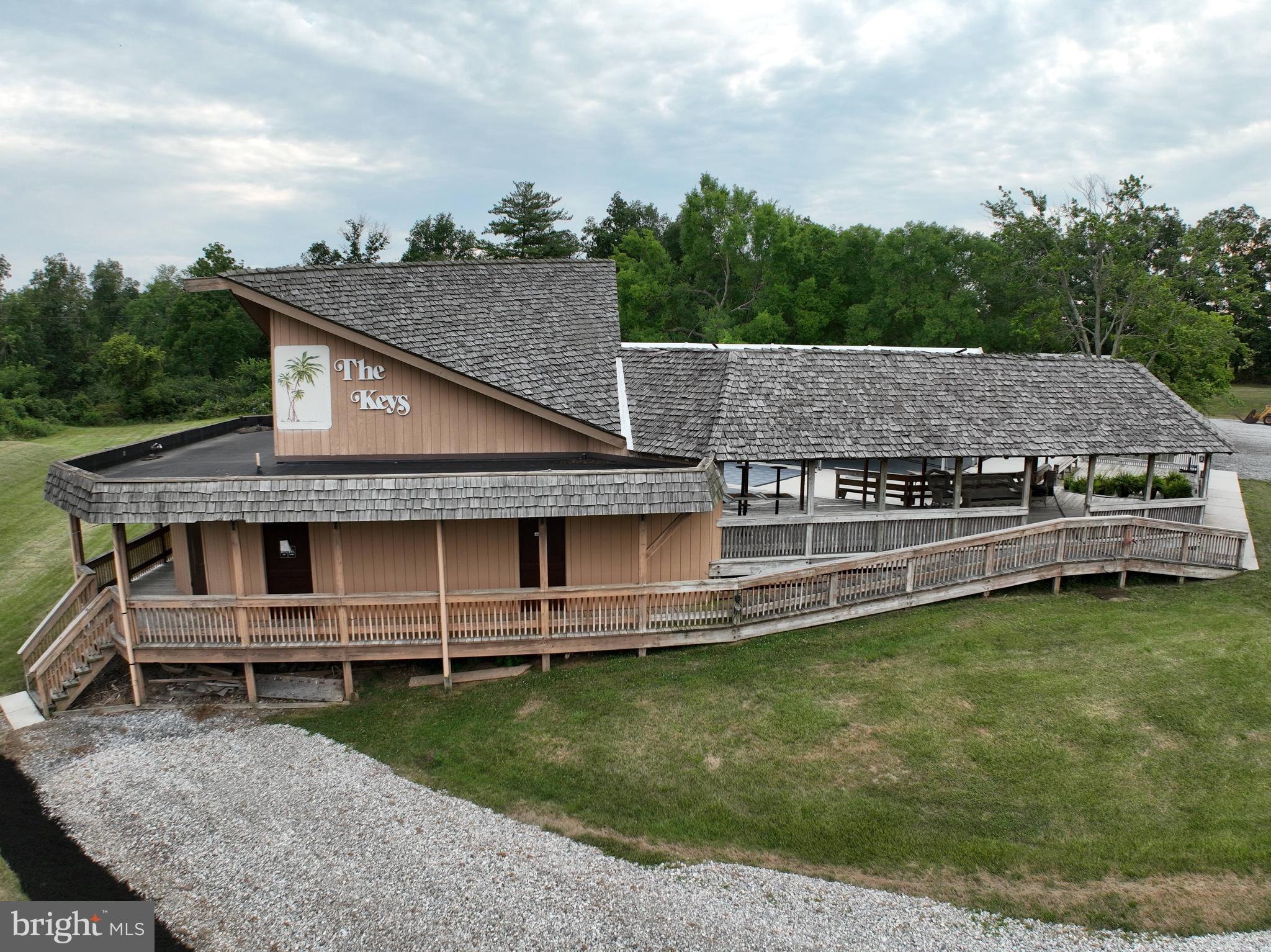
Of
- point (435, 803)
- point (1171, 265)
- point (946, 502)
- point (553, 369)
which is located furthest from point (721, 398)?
point (1171, 265)

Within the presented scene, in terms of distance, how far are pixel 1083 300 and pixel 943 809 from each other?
1539 inches

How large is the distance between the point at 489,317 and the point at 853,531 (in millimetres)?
8954

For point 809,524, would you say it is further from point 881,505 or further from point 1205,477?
point 1205,477

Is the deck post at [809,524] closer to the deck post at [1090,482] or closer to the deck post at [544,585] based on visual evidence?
the deck post at [544,585]

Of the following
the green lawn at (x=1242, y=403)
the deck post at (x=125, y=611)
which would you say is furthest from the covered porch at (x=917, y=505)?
the green lawn at (x=1242, y=403)

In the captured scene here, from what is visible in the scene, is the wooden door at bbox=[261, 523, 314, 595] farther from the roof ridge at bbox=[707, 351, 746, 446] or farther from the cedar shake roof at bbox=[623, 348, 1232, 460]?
the roof ridge at bbox=[707, 351, 746, 446]

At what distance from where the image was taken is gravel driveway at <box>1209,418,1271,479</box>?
2839 centimetres

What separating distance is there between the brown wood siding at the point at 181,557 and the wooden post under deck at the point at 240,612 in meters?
1.18

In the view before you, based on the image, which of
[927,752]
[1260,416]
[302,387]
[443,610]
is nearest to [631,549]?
[443,610]

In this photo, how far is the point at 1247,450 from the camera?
33625 mm

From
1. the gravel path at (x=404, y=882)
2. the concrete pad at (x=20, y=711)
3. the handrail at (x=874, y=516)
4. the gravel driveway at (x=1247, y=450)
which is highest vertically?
the handrail at (x=874, y=516)

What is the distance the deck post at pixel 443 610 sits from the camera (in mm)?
12710

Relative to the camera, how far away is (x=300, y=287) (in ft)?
47.7

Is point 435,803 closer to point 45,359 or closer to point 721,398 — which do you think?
point 721,398
